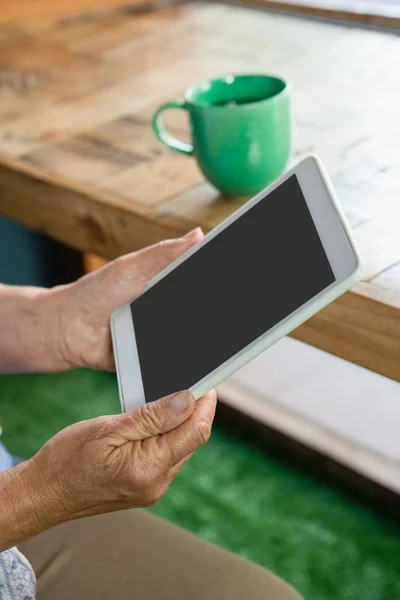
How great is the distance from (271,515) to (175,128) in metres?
0.70

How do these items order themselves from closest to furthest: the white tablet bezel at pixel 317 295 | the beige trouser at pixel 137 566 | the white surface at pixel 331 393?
the white tablet bezel at pixel 317 295 → the beige trouser at pixel 137 566 → the white surface at pixel 331 393

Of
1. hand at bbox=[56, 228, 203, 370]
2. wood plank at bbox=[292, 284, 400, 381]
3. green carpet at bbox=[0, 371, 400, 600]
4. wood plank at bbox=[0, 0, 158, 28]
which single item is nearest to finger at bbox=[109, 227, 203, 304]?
hand at bbox=[56, 228, 203, 370]

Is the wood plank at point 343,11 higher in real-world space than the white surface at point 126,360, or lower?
higher

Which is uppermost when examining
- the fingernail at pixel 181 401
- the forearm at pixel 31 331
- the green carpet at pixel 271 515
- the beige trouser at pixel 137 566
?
the fingernail at pixel 181 401

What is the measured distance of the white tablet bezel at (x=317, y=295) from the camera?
0.58 meters

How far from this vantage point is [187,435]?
26.1 inches

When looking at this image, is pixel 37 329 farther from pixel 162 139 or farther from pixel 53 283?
pixel 53 283

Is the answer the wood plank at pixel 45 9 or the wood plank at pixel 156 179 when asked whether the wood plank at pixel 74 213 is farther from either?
the wood plank at pixel 45 9

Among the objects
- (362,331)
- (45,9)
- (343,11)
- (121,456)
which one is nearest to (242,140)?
(362,331)

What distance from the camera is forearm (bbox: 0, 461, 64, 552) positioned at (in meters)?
0.68

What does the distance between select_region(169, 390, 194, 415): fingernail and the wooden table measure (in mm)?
159

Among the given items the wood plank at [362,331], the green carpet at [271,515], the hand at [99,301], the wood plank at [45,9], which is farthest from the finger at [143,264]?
the wood plank at [45,9]

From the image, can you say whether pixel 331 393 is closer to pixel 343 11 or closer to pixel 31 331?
pixel 343 11

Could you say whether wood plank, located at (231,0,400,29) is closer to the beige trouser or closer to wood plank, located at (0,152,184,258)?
wood plank, located at (0,152,184,258)
